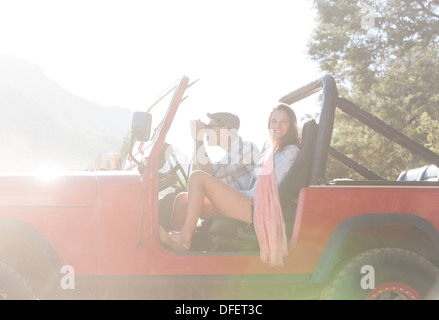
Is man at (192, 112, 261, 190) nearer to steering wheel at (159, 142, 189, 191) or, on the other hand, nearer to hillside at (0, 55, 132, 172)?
steering wheel at (159, 142, 189, 191)

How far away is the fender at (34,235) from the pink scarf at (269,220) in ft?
4.21

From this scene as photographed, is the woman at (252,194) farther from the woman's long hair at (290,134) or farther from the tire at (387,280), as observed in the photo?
the tire at (387,280)

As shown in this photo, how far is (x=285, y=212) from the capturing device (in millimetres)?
3572

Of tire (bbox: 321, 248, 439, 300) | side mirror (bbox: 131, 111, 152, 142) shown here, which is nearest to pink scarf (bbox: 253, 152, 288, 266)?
tire (bbox: 321, 248, 439, 300)

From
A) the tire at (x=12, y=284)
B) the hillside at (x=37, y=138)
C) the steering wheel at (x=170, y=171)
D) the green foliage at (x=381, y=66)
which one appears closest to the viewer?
the tire at (x=12, y=284)

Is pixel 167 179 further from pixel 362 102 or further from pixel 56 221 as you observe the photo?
pixel 362 102

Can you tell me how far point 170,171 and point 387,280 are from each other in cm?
177

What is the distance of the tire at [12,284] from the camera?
10.1 ft

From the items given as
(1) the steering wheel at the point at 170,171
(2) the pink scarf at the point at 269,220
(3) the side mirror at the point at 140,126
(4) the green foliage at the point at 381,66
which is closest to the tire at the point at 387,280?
(2) the pink scarf at the point at 269,220

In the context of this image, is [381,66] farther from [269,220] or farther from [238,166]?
[269,220]

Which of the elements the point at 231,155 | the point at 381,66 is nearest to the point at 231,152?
the point at 231,155

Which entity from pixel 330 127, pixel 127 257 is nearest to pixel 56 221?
pixel 127 257
